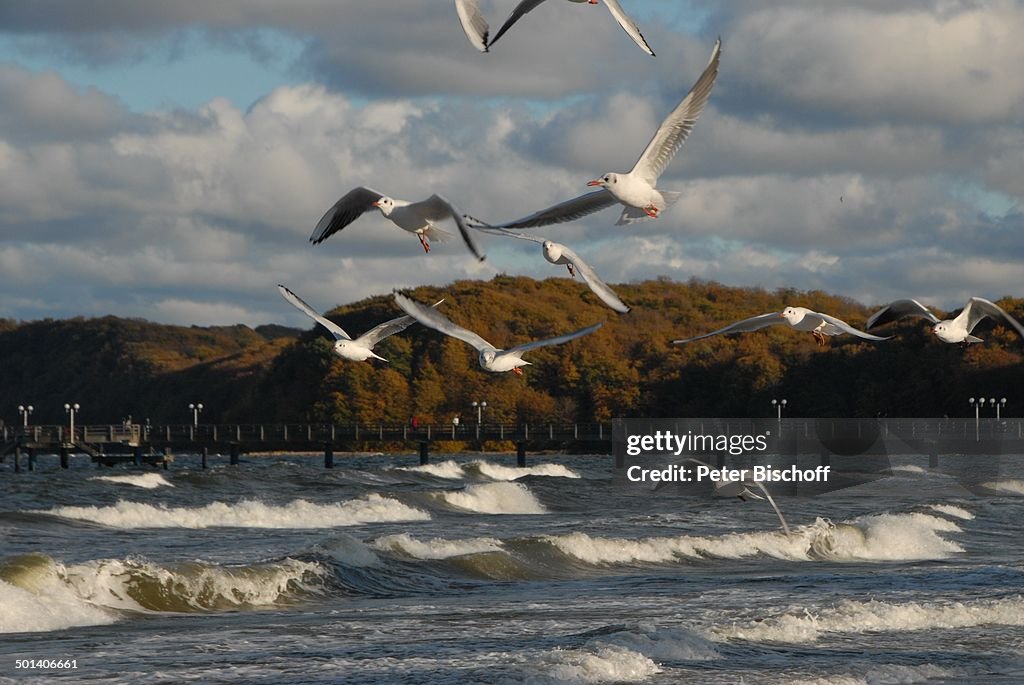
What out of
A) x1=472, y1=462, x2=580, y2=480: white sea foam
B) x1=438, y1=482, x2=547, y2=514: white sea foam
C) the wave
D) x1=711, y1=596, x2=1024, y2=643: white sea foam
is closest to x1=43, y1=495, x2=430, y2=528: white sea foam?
x1=438, y1=482, x2=547, y2=514: white sea foam

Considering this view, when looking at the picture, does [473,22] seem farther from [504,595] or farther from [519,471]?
[519,471]

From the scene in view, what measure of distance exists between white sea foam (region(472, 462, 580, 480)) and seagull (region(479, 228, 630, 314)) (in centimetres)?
5501

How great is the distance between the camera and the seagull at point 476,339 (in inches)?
527

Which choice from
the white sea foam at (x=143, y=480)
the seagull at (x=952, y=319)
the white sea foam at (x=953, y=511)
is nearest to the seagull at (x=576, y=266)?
the seagull at (x=952, y=319)

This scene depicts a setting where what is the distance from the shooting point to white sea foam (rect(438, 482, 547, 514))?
4900 cm

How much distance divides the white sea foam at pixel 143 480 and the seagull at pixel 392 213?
38.1m

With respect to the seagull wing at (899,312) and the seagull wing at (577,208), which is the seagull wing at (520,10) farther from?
the seagull wing at (899,312)

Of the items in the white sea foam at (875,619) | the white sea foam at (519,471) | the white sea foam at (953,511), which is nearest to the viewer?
the white sea foam at (875,619)

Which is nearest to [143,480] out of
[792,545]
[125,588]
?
[792,545]

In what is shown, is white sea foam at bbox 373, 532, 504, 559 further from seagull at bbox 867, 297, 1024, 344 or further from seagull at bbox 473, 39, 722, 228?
seagull at bbox 473, 39, 722, 228

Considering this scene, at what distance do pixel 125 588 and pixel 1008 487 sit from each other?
43148 mm

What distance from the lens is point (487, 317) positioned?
12281 cm

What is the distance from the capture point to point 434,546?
95.6 ft

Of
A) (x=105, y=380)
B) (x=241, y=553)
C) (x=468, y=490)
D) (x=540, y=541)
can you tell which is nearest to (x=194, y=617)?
(x=241, y=553)
